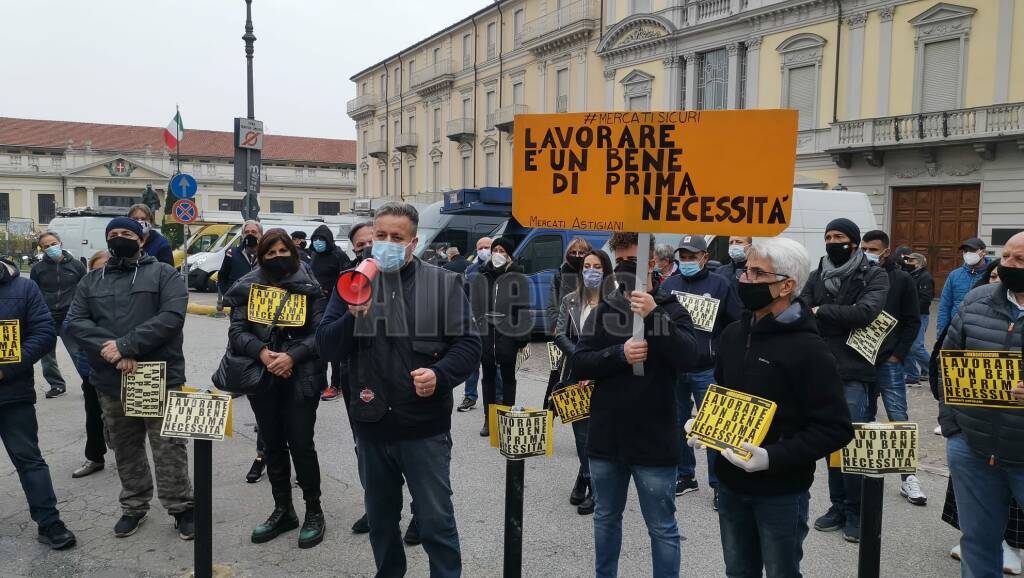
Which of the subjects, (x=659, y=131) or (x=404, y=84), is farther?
(x=404, y=84)

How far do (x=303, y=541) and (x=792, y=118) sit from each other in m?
3.57

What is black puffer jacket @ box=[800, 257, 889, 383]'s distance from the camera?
443 centimetres

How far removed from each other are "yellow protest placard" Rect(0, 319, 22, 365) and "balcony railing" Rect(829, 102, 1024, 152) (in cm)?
2198

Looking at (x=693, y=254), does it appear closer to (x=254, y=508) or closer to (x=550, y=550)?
(x=550, y=550)

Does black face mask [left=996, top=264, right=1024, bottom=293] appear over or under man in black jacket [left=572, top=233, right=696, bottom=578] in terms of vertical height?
over

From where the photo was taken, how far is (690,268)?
5172 mm

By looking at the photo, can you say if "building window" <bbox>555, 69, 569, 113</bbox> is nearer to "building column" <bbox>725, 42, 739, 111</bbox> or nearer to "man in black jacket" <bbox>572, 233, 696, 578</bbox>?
"building column" <bbox>725, 42, 739, 111</bbox>

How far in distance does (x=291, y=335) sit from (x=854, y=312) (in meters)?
3.44

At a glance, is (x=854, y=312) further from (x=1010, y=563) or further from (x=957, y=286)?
(x=957, y=286)

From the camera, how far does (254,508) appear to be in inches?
197

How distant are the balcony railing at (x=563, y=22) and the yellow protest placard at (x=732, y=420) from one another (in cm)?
3192

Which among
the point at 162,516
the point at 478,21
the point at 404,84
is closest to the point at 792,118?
the point at 162,516

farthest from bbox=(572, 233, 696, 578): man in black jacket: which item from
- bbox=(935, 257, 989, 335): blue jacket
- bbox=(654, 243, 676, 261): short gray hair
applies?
bbox=(935, 257, 989, 335): blue jacket

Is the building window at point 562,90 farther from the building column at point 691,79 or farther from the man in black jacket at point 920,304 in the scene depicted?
the man in black jacket at point 920,304
